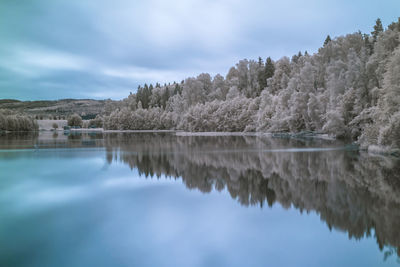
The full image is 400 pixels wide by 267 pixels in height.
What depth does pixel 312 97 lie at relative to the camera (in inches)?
2486

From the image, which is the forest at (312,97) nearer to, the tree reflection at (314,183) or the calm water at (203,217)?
the tree reflection at (314,183)

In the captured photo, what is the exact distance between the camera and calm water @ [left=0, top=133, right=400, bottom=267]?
8.99 meters

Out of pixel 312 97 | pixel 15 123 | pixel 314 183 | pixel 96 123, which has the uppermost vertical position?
pixel 312 97

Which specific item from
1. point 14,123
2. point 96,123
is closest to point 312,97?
point 14,123

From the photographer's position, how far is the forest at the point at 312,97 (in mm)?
34219

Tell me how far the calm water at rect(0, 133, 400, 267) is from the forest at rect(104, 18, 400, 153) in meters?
12.4

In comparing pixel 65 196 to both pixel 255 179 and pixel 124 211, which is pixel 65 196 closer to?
pixel 124 211

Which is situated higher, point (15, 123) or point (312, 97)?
point (312, 97)

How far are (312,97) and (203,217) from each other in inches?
2182

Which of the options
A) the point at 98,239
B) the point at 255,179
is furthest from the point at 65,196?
the point at 255,179

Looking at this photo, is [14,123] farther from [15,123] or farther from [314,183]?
[314,183]

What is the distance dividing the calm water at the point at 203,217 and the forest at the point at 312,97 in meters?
12.4

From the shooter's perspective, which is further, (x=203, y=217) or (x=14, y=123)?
(x=14, y=123)

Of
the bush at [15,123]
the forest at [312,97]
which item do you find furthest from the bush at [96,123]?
the bush at [15,123]
